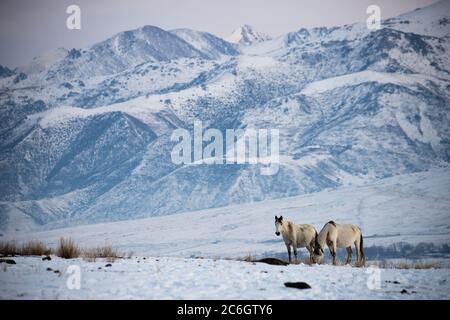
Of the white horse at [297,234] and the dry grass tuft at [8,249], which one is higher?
the white horse at [297,234]

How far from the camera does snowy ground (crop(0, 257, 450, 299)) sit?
14.4 meters

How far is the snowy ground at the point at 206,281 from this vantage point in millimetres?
14438

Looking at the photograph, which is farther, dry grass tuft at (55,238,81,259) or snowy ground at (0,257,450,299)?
dry grass tuft at (55,238,81,259)

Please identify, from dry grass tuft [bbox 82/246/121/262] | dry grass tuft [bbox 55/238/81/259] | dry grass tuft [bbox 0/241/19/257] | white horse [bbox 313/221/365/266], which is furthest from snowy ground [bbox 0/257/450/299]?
dry grass tuft [bbox 0/241/19/257]

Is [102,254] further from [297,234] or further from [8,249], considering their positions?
[297,234]

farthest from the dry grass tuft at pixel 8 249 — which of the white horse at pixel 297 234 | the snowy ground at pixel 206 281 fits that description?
the white horse at pixel 297 234

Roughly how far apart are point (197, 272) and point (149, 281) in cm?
206

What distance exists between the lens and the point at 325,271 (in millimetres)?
18656

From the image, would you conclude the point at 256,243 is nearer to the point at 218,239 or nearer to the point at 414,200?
the point at 218,239

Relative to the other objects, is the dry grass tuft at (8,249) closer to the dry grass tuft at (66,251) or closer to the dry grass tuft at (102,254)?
the dry grass tuft at (66,251)

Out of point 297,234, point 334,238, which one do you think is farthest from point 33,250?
point 334,238

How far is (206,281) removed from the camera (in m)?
16.1

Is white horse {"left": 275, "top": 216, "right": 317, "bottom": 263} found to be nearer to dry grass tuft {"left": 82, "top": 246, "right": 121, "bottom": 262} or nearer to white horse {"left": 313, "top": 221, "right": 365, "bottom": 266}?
white horse {"left": 313, "top": 221, "right": 365, "bottom": 266}

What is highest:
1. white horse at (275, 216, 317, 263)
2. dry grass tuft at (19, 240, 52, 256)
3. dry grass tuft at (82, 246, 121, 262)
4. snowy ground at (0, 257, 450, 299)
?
white horse at (275, 216, 317, 263)
